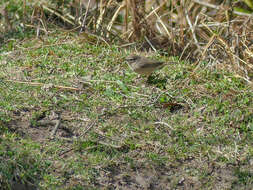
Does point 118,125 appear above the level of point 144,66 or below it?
below

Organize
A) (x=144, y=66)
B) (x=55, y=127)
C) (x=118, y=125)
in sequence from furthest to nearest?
(x=144, y=66) < (x=118, y=125) < (x=55, y=127)

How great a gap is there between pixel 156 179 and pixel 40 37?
12.0 feet

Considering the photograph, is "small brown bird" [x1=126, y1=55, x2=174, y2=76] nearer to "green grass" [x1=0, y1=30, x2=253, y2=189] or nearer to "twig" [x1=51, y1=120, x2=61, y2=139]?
"green grass" [x1=0, y1=30, x2=253, y2=189]

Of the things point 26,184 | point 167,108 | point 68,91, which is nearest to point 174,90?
point 167,108

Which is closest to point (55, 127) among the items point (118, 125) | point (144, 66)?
point (118, 125)

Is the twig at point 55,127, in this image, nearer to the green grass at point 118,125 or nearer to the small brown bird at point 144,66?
the green grass at point 118,125

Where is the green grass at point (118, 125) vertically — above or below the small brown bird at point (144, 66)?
below

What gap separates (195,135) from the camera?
506 centimetres

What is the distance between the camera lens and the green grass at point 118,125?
4.42 meters

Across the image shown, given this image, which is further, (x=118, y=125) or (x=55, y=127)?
(x=118, y=125)

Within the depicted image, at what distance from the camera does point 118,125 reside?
5.16 m

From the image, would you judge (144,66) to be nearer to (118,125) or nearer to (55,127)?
(118,125)

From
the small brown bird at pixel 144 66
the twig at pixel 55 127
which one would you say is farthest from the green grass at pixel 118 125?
the small brown bird at pixel 144 66

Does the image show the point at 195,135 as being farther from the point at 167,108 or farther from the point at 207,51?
the point at 207,51
